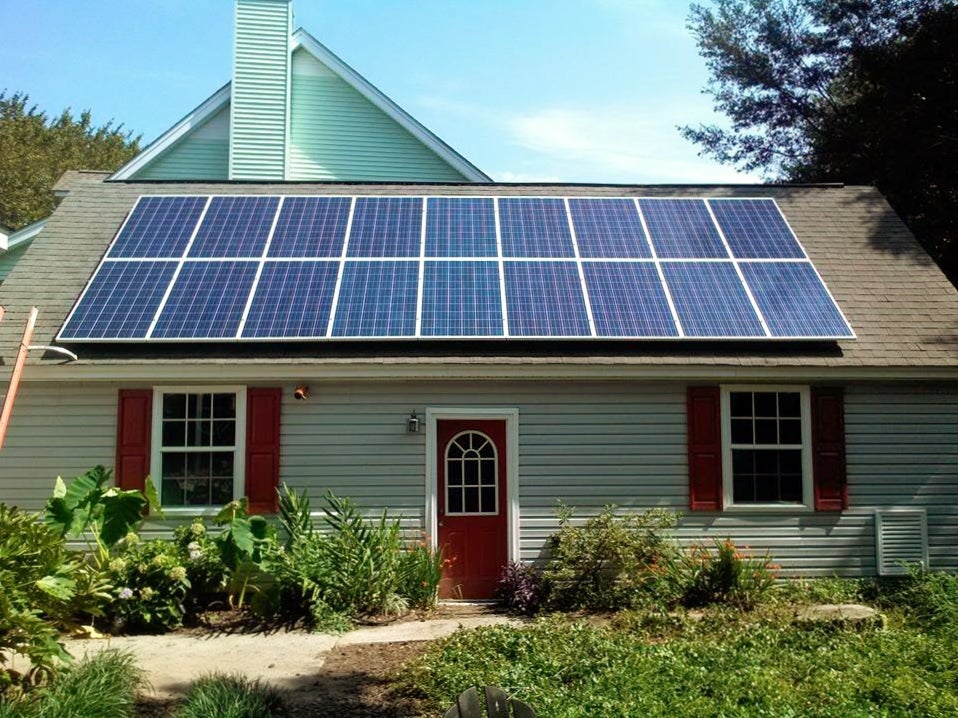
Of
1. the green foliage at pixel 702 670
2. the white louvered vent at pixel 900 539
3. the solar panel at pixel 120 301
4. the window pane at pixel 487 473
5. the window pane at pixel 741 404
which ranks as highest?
the solar panel at pixel 120 301

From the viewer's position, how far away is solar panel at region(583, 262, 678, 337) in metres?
10.3

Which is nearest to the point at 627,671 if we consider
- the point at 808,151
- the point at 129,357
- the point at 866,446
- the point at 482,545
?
the point at 482,545

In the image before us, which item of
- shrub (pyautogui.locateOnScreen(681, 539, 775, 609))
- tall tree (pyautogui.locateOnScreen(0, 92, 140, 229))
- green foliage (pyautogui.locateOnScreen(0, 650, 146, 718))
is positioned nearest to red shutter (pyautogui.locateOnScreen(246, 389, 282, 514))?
green foliage (pyautogui.locateOnScreen(0, 650, 146, 718))

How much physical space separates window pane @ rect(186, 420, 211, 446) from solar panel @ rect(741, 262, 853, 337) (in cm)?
667

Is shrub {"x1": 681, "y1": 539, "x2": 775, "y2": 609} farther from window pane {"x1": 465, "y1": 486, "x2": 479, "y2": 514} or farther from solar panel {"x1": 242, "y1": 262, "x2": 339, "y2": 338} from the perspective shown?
solar panel {"x1": 242, "y1": 262, "x2": 339, "y2": 338}

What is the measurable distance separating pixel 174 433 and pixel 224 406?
65 centimetres

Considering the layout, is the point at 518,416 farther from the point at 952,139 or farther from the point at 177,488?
the point at 952,139

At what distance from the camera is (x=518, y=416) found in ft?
33.8

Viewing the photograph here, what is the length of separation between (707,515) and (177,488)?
20.1 feet

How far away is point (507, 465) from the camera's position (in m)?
10.3

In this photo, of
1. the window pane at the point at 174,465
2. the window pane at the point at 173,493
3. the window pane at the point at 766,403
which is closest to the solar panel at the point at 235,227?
the window pane at the point at 174,465

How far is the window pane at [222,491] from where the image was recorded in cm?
1022

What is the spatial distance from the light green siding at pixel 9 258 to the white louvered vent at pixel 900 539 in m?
14.2

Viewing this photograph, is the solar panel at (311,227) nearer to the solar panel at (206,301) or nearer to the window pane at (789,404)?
the solar panel at (206,301)
